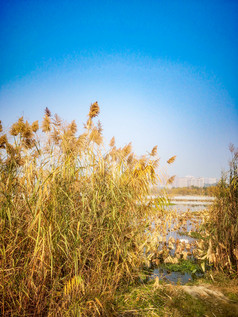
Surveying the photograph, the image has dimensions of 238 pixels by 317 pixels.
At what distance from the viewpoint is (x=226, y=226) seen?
392 cm

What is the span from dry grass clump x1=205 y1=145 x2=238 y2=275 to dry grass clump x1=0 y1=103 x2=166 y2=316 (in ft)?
5.70

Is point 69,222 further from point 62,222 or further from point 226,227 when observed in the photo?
point 226,227

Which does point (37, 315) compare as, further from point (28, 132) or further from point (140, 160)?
point (140, 160)

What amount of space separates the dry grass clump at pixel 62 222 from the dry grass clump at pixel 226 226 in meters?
1.74

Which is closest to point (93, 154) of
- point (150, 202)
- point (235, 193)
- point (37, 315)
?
point (150, 202)

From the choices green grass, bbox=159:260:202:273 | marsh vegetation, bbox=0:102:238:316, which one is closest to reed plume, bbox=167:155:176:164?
marsh vegetation, bbox=0:102:238:316

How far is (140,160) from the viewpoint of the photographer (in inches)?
143

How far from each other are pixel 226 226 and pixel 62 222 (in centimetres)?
315

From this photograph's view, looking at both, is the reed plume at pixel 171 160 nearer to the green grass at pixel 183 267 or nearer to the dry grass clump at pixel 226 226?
the dry grass clump at pixel 226 226

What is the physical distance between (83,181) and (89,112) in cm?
115

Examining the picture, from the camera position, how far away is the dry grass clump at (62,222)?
6.83 ft

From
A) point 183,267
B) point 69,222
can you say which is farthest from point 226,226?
point 69,222

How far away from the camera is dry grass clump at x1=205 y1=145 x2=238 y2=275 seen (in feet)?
12.6

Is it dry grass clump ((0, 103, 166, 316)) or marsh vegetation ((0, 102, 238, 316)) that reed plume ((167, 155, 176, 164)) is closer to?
marsh vegetation ((0, 102, 238, 316))
